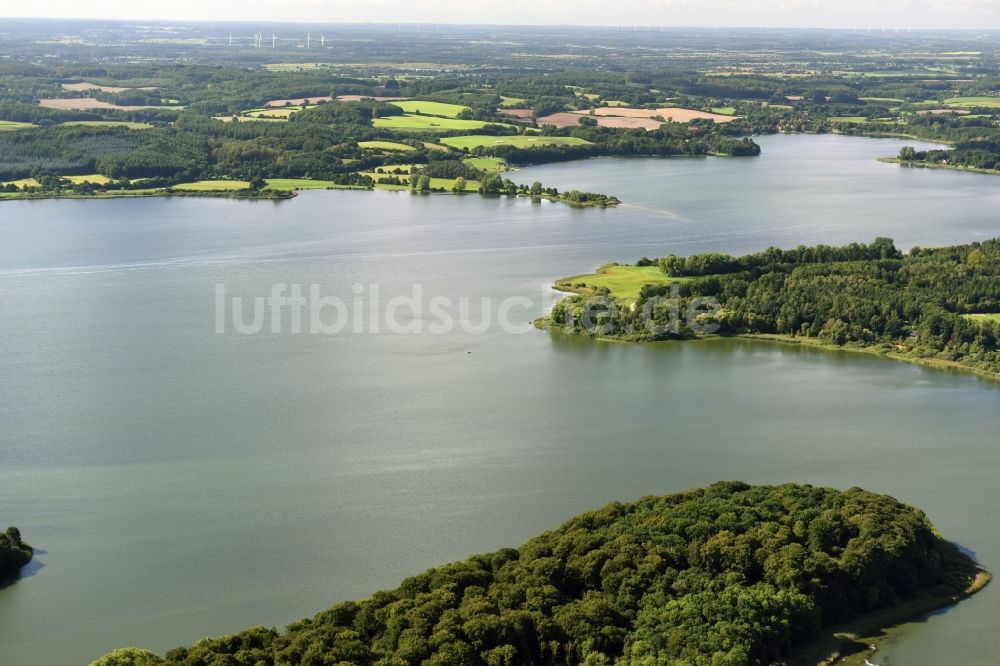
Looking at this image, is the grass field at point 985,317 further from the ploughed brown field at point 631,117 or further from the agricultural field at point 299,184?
the ploughed brown field at point 631,117

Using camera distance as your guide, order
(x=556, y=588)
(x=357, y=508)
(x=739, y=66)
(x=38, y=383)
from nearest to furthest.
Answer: (x=556, y=588) → (x=357, y=508) → (x=38, y=383) → (x=739, y=66)

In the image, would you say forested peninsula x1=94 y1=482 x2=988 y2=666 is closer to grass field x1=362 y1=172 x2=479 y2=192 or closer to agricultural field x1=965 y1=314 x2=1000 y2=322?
agricultural field x1=965 y1=314 x2=1000 y2=322

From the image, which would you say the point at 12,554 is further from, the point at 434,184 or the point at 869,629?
the point at 434,184

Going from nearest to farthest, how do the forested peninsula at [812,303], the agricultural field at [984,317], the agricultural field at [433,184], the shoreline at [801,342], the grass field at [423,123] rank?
the shoreline at [801,342] → the forested peninsula at [812,303] → the agricultural field at [984,317] → the agricultural field at [433,184] → the grass field at [423,123]

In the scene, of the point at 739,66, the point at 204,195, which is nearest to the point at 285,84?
the point at 204,195

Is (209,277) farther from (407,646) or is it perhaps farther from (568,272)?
(407,646)

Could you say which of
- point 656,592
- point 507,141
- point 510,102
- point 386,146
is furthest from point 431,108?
point 656,592

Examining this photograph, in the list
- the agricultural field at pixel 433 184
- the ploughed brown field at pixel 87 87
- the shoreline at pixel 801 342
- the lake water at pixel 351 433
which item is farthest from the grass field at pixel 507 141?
the shoreline at pixel 801 342
